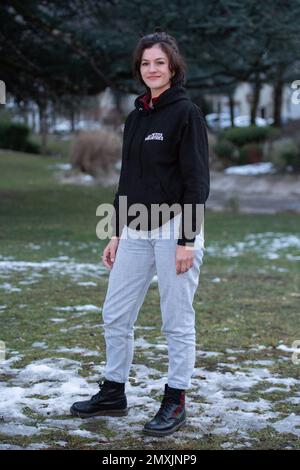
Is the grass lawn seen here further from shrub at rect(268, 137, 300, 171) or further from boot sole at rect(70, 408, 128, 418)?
shrub at rect(268, 137, 300, 171)

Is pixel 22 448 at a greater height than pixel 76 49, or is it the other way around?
pixel 76 49

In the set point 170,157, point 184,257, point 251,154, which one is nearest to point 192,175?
point 170,157

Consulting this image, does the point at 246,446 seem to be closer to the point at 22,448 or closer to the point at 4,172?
the point at 22,448

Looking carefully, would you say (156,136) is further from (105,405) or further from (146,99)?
(105,405)

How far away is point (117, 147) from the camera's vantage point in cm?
2472

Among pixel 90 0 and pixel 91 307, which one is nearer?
pixel 91 307

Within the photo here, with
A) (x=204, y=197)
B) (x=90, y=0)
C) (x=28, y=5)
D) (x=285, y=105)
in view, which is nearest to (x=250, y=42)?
(x=90, y=0)

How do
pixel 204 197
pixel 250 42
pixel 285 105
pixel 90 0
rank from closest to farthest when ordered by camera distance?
pixel 204 197
pixel 250 42
pixel 90 0
pixel 285 105

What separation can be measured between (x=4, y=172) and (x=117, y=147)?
13.0 ft

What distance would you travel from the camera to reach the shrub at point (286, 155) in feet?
74.9

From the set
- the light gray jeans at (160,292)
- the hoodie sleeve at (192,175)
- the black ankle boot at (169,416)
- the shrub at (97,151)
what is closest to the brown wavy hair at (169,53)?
the hoodie sleeve at (192,175)

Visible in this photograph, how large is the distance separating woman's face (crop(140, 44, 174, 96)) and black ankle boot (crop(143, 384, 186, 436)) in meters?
1.56

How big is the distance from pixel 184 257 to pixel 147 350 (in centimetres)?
185

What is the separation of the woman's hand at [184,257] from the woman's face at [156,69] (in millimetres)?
822
